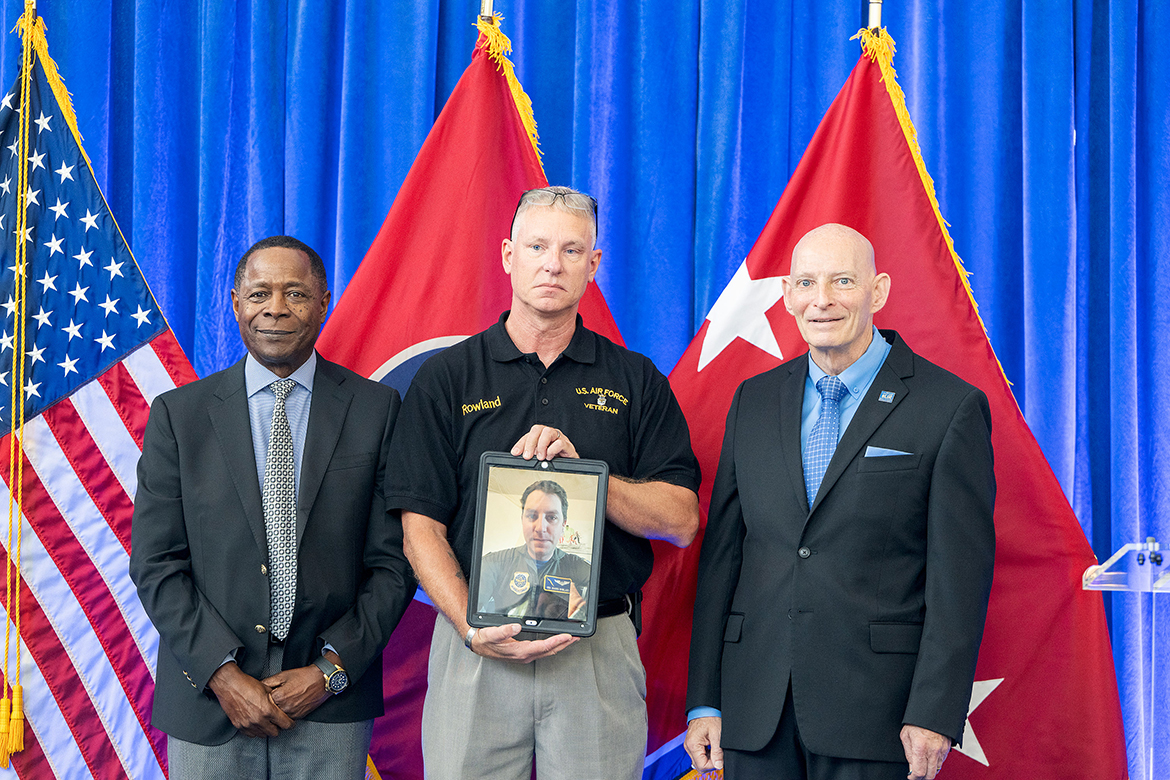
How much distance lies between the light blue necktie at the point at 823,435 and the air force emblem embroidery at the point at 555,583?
20.1 inches

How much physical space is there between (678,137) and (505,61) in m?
0.58

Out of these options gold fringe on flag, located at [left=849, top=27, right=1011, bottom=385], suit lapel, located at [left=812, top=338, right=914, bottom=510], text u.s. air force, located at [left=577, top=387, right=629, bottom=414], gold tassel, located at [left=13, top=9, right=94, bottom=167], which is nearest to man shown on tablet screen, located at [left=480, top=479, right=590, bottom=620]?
text u.s. air force, located at [left=577, top=387, right=629, bottom=414]

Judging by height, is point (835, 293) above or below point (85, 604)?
above

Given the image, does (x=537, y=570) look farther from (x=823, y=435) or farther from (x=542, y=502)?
(x=823, y=435)

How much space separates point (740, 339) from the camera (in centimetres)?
247

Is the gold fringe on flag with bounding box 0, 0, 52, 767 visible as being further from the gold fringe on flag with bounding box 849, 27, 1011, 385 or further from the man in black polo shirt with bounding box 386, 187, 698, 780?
the gold fringe on flag with bounding box 849, 27, 1011, 385

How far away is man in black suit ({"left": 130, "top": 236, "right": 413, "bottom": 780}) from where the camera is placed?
5.92ft

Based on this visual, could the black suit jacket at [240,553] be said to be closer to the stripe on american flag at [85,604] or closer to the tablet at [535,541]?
the tablet at [535,541]

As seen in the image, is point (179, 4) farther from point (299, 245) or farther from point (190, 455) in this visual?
point (190, 455)

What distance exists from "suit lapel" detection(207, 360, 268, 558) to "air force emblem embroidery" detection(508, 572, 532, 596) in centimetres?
56

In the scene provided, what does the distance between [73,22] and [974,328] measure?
280cm

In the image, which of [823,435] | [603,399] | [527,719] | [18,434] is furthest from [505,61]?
[527,719]

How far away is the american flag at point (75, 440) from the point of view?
237 centimetres

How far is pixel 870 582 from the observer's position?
1.71 metres
